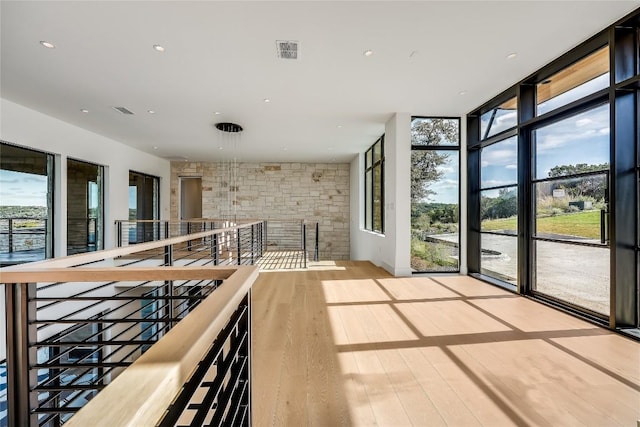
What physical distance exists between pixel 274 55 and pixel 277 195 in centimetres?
627

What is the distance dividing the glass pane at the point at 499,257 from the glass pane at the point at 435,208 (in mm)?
452

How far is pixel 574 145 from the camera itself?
318cm

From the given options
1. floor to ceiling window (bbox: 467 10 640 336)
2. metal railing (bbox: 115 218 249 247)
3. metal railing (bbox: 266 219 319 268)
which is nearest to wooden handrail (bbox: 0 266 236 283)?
floor to ceiling window (bbox: 467 10 640 336)

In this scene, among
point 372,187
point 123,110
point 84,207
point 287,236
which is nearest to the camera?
point 123,110

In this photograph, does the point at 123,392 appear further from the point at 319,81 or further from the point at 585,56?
the point at 585,56

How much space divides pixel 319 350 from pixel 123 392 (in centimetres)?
212

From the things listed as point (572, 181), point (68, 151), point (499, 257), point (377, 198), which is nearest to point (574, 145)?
point (572, 181)

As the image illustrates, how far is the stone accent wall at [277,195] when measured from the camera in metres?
9.16

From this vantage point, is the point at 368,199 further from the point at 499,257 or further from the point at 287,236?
the point at 499,257

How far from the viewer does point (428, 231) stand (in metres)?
5.12

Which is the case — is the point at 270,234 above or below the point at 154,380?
below

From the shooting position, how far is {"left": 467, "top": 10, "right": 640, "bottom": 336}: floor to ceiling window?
263 cm

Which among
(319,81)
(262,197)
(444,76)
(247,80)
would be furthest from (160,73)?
(262,197)

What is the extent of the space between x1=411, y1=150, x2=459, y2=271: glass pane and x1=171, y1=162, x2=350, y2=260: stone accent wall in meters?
4.17
